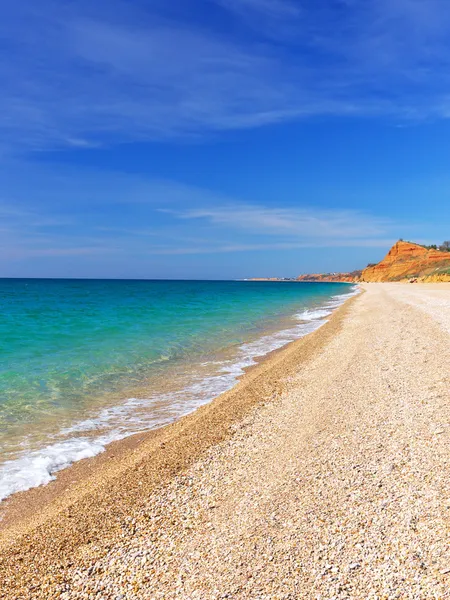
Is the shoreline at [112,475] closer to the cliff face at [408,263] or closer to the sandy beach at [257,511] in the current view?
the sandy beach at [257,511]

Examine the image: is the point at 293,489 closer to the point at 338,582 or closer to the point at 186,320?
the point at 338,582

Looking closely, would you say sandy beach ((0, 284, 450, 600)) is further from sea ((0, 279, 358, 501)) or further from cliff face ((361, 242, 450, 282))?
cliff face ((361, 242, 450, 282))

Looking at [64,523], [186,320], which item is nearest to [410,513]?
[64,523]

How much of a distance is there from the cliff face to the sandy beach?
8418 centimetres

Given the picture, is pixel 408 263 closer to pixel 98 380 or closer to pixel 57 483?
pixel 98 380

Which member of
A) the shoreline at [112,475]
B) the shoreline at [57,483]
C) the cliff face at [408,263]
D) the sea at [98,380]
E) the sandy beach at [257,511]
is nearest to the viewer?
the sandy beach at [257,511]

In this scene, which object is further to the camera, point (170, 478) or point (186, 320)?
point (186, 320)

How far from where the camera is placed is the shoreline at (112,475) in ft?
15.1

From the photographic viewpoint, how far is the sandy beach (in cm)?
339

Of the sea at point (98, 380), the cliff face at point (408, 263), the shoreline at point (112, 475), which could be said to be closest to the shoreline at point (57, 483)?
the shoreline at point (112, 475)

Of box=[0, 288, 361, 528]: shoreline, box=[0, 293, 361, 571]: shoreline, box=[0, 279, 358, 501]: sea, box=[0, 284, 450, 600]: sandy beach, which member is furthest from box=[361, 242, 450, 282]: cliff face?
box=[0, 288, 361, 528]: shoreline

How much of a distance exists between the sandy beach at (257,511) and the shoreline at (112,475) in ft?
0.09

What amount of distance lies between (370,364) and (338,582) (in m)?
8.71

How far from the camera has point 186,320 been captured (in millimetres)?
29578
